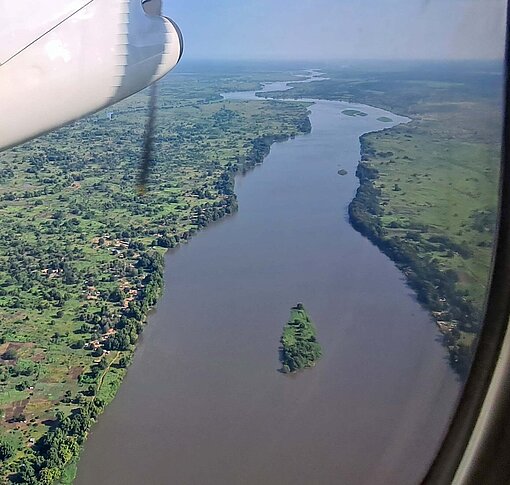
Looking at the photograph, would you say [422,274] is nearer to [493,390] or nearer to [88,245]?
[493,390]

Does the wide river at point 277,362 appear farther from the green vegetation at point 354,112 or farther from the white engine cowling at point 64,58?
the white engine cowling at point 64,58

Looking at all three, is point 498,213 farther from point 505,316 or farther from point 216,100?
point 216,100

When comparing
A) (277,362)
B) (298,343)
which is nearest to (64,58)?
(298,343)

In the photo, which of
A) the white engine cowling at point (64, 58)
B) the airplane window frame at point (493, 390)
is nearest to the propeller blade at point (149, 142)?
the white engine cowling at point (64, 58)

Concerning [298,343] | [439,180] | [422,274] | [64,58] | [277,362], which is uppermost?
[64,58]

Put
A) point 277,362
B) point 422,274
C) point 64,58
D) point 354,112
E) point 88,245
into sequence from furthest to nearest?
point 88,245 → point 277,362 → point 354,112 → point 422,274 → point 64,58
